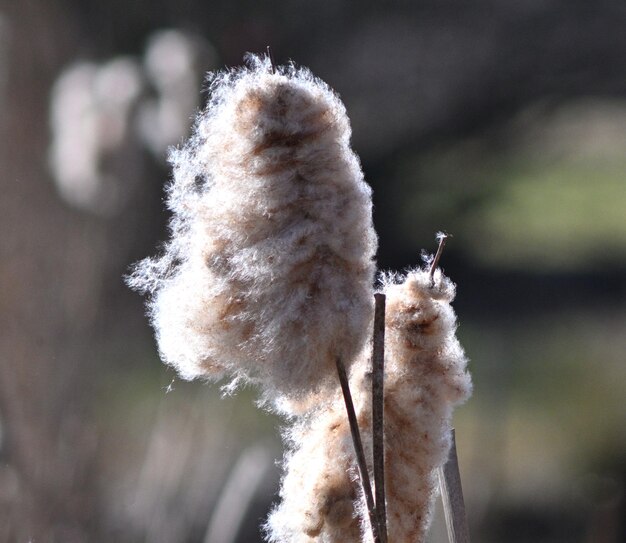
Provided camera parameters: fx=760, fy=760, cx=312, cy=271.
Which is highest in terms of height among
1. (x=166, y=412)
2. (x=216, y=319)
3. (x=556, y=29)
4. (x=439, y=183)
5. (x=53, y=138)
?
(x=556, y=29)

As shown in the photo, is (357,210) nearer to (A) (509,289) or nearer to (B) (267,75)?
(B) (267,75)

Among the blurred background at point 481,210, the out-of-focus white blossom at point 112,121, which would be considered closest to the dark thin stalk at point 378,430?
the out-of-focus white blossom at point 112,121

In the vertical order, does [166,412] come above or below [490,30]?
below

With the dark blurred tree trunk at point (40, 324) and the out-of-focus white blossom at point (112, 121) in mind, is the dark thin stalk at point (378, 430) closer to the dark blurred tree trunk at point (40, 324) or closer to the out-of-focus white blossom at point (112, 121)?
the dark blurred tree trunk at point (40, 324)

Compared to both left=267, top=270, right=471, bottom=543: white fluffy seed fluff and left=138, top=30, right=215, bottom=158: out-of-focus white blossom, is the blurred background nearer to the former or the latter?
left=138, top=30, right=215, bottom=158: out-of-focus white blossom

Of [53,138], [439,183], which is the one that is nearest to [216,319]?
[53,138]

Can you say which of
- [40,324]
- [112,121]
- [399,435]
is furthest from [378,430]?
[112,121]

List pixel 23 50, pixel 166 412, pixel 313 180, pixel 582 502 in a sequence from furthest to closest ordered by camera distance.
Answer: pixel 582 502 → pixel 166 412 → pixel 23 50 → pixel 313 180
